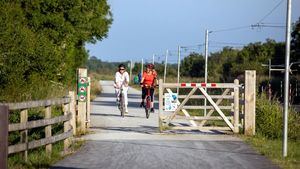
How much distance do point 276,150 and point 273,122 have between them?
10.9 feet

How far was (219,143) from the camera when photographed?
50.1 ft

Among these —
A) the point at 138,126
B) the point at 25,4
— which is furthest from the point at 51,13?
the point at 138,126

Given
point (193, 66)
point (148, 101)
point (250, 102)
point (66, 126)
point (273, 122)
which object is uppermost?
point (193, 66)

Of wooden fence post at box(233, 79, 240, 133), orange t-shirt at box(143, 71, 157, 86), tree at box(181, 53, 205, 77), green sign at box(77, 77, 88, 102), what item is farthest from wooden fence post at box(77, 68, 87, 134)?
→ tree at box(181, 53, 205, 77)

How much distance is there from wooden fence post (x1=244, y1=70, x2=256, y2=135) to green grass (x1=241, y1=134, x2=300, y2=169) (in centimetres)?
29

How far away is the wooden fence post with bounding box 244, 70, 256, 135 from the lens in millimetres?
16859

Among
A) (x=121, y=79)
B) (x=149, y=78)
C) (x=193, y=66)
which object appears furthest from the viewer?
(x=193, y=66)

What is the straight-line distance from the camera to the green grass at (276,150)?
12.2 meters

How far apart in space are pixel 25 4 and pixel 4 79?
41.2 feet

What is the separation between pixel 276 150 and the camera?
548 inches

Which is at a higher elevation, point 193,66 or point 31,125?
point 193,66

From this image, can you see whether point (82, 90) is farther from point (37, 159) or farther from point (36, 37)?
point (36, 37)

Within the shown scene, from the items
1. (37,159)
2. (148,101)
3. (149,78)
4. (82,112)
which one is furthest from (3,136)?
(149,78)

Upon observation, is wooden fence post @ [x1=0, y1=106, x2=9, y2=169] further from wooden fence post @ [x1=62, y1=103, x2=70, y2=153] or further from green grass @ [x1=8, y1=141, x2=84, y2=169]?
wooden fence post @ [x1=62, y1=103, x2=70, y2=153]
